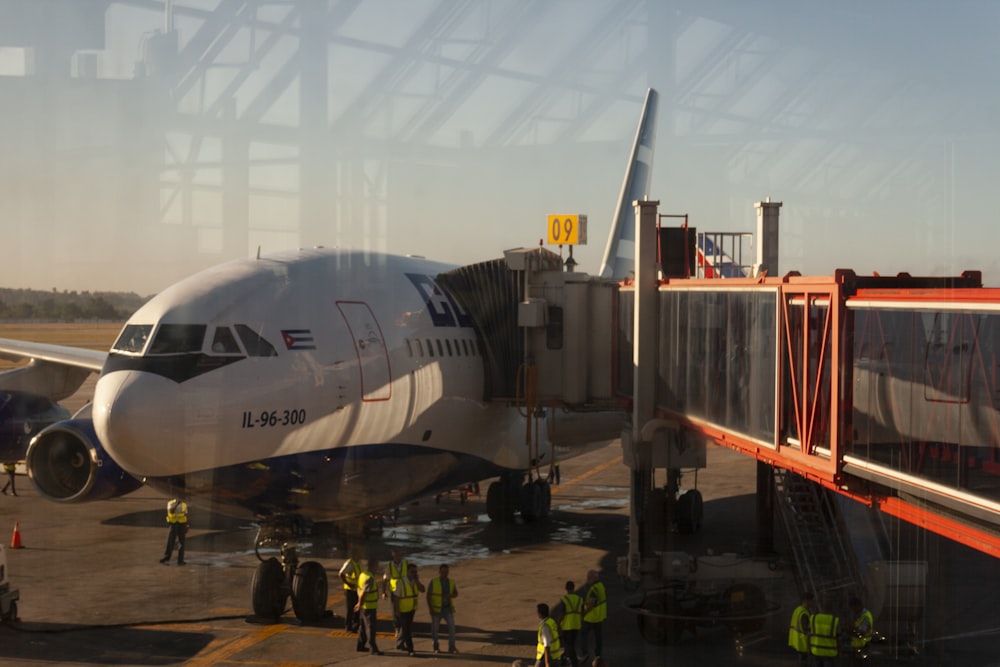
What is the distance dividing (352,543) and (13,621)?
6.58m

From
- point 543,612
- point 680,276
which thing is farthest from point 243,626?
point 680,276

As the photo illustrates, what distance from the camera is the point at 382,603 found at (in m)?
18.3

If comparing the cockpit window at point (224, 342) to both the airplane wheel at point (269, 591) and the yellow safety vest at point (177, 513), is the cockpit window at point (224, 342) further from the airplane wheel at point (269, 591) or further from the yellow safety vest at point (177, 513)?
the yellow safety vest at point (177, 513)

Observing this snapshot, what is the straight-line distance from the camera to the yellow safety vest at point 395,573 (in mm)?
15391

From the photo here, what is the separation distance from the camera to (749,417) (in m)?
12.4

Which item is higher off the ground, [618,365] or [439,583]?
[618,365]

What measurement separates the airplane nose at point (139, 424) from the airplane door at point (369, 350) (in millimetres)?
3010

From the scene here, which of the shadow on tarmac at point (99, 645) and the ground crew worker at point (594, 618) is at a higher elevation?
the ground crew worker at point (594, 618)

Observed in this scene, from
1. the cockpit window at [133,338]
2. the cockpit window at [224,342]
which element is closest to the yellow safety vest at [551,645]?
the cockpit window at [224,342]

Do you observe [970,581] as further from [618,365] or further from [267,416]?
[267,416]

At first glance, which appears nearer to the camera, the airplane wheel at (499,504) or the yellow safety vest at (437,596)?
the yellow safety vest at (437,596)

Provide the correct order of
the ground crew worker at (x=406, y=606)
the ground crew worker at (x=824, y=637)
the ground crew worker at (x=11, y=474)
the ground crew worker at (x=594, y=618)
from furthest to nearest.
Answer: the ground crew worker at (x=11, y=474)
the ground crew worker at (x=406, y=606)
the ground crew worker at (x=594, y=618)
the ground crew worker at (x=824, y=637)

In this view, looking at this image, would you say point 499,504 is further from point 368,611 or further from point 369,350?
point 368,611

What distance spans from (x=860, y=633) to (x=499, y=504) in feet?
39.0
